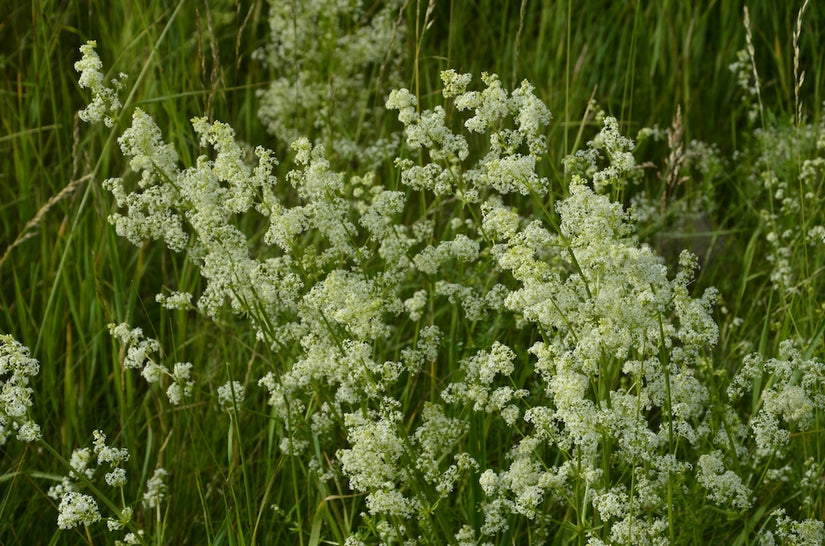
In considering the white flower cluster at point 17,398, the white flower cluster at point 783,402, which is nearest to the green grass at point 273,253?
the white flower cluster at point 783,402

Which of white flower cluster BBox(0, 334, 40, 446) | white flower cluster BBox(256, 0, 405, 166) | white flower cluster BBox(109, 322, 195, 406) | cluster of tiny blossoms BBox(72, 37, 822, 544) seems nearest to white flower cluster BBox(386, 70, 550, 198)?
cluster of tiny blossoms BBox(72, 37, 822, 544)

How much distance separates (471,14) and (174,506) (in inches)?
147

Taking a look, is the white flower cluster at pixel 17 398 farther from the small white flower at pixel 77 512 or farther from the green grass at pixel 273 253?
the green grass at pixel 273 253

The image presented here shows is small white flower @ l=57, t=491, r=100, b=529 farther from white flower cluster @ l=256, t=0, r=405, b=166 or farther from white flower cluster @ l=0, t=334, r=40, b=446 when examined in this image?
white flower cluster @ l=256, t=0, r=405, b=166

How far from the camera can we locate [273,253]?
4.55 metres

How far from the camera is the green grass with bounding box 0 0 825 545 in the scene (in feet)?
10.8

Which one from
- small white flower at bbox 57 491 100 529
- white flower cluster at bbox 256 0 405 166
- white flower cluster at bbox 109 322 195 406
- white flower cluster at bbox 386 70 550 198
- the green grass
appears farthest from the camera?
white flower cluster at bbox 256 0 405 166

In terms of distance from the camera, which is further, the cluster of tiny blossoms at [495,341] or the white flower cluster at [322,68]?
the white flower cluster at [322,68]

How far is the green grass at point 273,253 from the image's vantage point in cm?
328

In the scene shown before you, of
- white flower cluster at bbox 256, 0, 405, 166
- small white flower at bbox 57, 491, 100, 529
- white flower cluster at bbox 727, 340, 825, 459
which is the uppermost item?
white flower cluster at bbox 256, 0, 405, 166

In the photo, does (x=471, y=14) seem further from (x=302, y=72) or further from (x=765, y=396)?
(x=765, y=396)

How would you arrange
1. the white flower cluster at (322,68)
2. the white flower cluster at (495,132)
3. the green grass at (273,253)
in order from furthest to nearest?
the white flower cluster at (322,68) < the green grass at (273,253) < the white flower cluster at (495,132)

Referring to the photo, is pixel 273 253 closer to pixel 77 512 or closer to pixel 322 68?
pixel 322 68

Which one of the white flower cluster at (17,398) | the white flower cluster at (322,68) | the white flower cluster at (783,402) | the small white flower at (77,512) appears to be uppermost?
the white flower cluster at (322,68)
